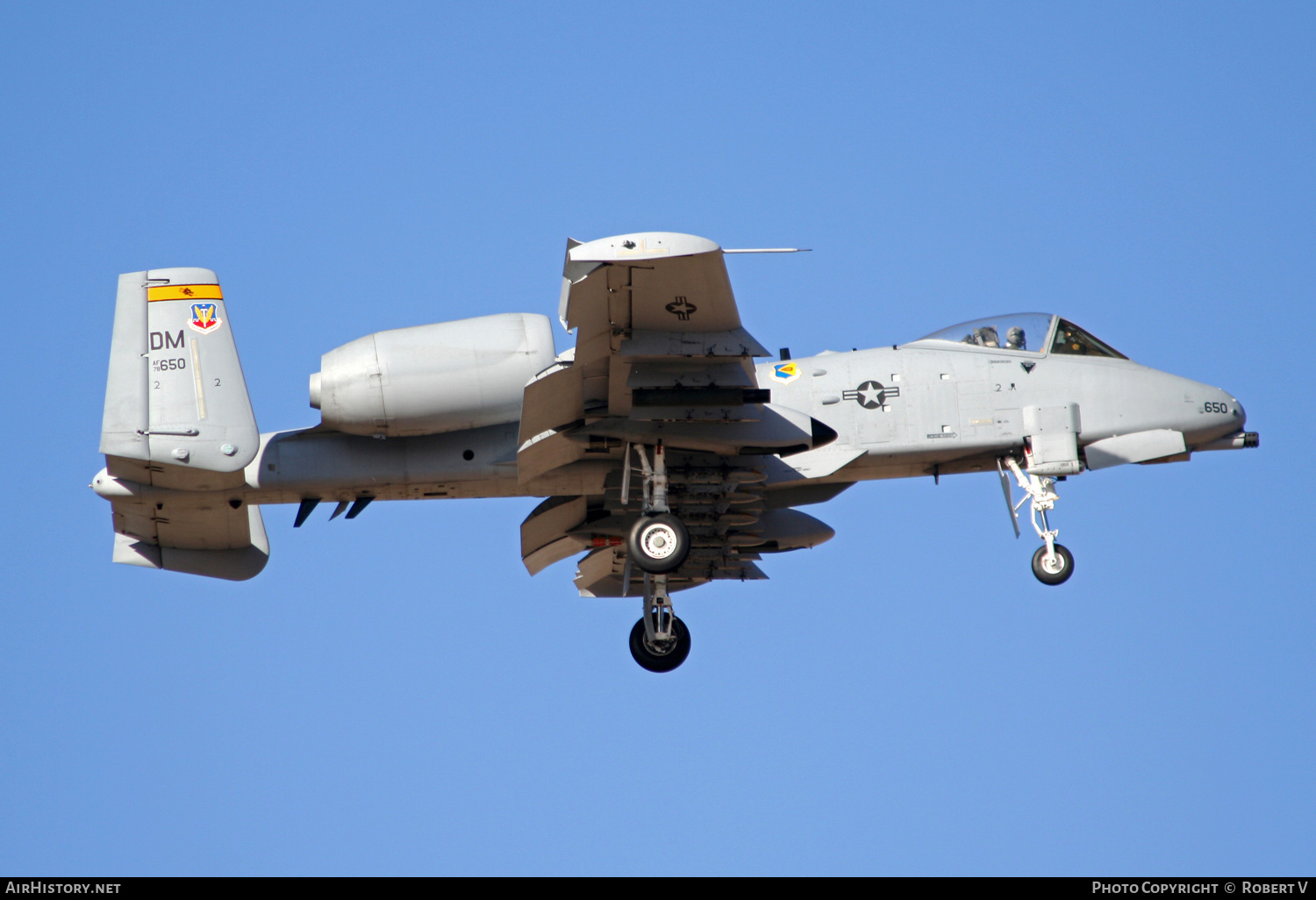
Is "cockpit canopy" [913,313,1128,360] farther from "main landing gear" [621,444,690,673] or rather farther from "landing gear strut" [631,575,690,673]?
"landing gear strut" [631,575,690,673]

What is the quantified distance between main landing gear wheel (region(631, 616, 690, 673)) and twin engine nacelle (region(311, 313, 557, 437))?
4793mm

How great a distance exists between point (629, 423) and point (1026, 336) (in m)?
5.50

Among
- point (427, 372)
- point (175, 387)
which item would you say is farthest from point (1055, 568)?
point (175, 387)

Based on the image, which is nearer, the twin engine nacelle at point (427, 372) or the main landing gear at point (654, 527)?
the twin engine nacelle at point (427, 372)

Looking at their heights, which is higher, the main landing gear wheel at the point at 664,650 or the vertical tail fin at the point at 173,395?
the vertical tail fin at the point at 173,395

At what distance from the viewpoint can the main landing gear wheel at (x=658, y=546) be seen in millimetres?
16609

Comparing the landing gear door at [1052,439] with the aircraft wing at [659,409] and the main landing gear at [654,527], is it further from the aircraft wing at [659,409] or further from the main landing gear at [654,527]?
the main landing gear at [654,527]

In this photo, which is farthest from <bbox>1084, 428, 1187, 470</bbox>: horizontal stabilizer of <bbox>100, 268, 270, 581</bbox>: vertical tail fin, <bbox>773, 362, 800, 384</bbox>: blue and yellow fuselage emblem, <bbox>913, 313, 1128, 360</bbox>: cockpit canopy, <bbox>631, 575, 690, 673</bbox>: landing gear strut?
<bbox>100, 268, 270, 581</bbox>: vertical tail fin

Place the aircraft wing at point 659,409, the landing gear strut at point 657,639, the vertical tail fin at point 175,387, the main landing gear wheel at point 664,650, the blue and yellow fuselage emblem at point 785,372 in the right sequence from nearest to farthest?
the aircraft wing at point 659,409 < the vertical tail fin at point 175,387 < the blue and yellow fuselage emblem at point 785,372 < the landing gear strut at point 657,639 < the main landing gear wheel at point 664,650

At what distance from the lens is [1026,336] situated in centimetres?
1856

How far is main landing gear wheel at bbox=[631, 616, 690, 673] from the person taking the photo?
19.2 meters

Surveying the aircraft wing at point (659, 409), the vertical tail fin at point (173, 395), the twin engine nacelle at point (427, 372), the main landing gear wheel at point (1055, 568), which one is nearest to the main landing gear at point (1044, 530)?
the main landing gear wheel at point (1055, 568)

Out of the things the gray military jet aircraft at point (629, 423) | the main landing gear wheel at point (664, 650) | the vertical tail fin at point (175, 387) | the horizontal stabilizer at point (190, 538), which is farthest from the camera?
the main landing gear wheel at point (664, 650)

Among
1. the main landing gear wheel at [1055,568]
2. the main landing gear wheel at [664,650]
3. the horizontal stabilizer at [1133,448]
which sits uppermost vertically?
the horizontal stabilizer at [1133,448]
